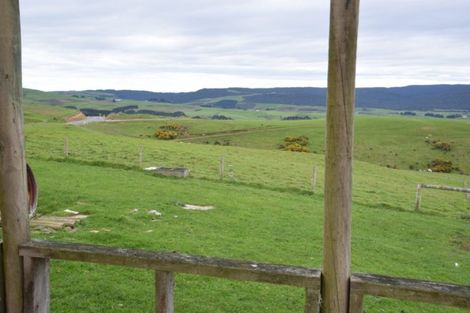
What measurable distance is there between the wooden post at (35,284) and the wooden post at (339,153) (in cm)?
282

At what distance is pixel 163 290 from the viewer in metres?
4.17

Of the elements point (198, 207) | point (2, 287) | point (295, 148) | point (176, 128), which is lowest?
point (295, 148)

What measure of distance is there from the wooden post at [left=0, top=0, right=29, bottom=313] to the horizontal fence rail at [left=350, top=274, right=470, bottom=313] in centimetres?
320

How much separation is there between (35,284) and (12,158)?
4.22 ft

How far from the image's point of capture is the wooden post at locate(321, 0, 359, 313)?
364 centimetres

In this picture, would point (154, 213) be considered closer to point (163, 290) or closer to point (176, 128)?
point (163, 290)

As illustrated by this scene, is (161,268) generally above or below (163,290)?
above

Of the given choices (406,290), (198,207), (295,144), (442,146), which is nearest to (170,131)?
(295,144)

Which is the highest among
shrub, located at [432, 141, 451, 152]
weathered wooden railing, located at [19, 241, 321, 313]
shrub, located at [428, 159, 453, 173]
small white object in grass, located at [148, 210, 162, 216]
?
weathered wooden railing, located at [19, 241, 321, 313]

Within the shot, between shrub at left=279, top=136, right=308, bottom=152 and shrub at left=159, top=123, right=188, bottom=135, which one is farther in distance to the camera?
shrub at left=159, top=123, right=188, bottom=135

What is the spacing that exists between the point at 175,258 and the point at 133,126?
308 ft

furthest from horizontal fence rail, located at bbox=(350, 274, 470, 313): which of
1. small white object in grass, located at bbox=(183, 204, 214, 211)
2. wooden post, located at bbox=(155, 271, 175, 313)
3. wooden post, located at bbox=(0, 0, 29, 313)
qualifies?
small white object in grass, located at bbox=(183, 204, 214, 211)

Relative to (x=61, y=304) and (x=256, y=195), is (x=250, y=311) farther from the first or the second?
(x=256, y=195)

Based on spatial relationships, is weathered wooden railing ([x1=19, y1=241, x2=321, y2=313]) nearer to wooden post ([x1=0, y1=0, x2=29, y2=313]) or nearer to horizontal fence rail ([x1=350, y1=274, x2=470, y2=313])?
wooden post ([x1=0, y1=0, x2=29, y2=313])
